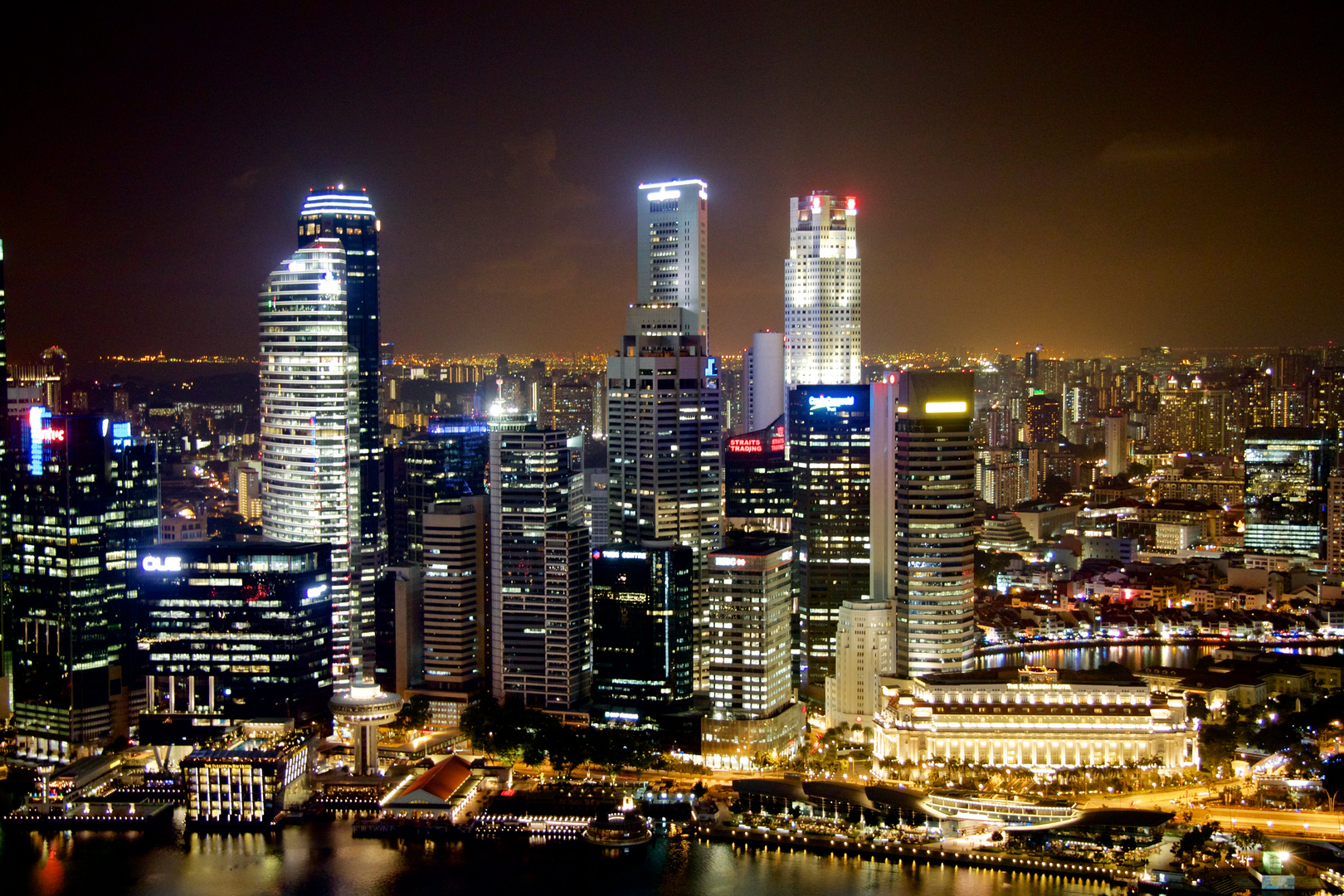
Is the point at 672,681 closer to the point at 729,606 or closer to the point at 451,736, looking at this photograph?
the point at 729,606

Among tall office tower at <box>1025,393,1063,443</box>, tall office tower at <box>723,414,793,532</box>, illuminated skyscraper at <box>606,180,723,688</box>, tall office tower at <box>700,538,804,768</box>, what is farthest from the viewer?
tall office tower at <box>1025,393,1063,443</box>

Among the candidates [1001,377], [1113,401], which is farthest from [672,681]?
[1113,401]

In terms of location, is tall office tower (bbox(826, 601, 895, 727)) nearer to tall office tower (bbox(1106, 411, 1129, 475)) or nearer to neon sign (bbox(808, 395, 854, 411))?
neon sign (bbox(808, 395, 854, 411))

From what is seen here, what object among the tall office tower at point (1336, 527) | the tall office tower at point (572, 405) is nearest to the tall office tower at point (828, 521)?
the tall office tower at point (572, 405)

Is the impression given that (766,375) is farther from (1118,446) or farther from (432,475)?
(1118,446)

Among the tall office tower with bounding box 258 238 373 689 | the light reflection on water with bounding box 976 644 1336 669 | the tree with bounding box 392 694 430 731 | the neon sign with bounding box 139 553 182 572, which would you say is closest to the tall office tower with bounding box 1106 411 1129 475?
the light reflection on water with bounding box 976 644 1336 669

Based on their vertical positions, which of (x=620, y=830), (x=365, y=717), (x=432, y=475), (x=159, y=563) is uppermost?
(x=432, y=475)

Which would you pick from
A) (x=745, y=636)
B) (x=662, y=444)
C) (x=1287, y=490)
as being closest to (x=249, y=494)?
(x=662, y=444)
